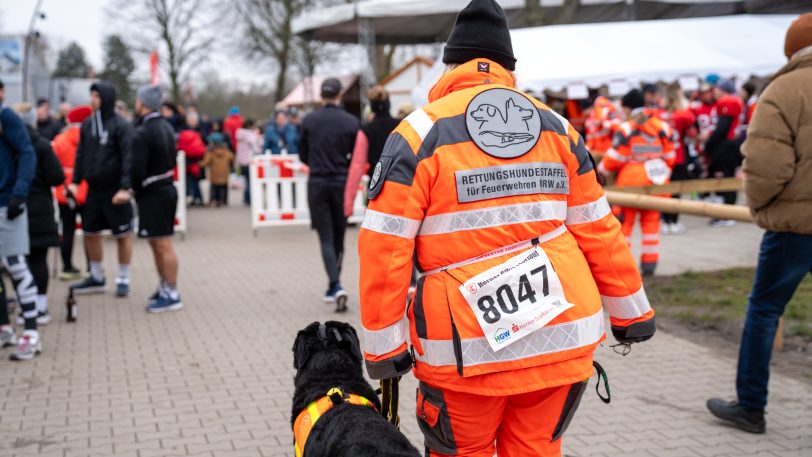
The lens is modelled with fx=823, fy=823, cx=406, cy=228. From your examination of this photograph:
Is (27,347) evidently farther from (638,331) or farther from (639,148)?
(639,148)

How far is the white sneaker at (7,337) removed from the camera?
6.30 meters

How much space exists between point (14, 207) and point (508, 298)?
444 cm

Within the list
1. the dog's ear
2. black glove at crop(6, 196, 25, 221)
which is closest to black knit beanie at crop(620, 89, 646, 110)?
black glove at crop(6, 196, 25, 221)

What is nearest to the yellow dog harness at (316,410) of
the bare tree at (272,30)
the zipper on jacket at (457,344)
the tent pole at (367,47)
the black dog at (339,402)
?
the black dog at (339,402)

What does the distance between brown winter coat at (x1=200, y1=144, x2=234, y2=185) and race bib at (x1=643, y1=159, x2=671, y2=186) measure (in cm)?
1072

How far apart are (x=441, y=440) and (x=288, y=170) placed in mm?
10686

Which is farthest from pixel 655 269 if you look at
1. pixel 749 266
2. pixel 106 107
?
pixel 106 107

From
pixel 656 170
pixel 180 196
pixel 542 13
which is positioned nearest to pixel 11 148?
pixel 656 170

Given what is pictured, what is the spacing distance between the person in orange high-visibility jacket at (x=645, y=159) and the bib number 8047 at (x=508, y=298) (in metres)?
6.41

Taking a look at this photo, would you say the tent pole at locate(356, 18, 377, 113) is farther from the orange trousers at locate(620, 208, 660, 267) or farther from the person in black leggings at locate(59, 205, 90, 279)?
the orange trousers at locate(620, 208, 660, 267)

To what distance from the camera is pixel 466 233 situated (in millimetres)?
2549

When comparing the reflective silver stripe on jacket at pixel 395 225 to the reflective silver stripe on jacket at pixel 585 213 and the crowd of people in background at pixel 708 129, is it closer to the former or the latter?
the reflective silver stripe on jacket at pixel 585 213

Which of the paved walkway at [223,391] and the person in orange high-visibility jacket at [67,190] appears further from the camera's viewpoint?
the person in orange high-visibility jacket at [67,190]

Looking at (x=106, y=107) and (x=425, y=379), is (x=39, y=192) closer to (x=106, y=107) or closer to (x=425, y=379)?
(x=106, y=107)
